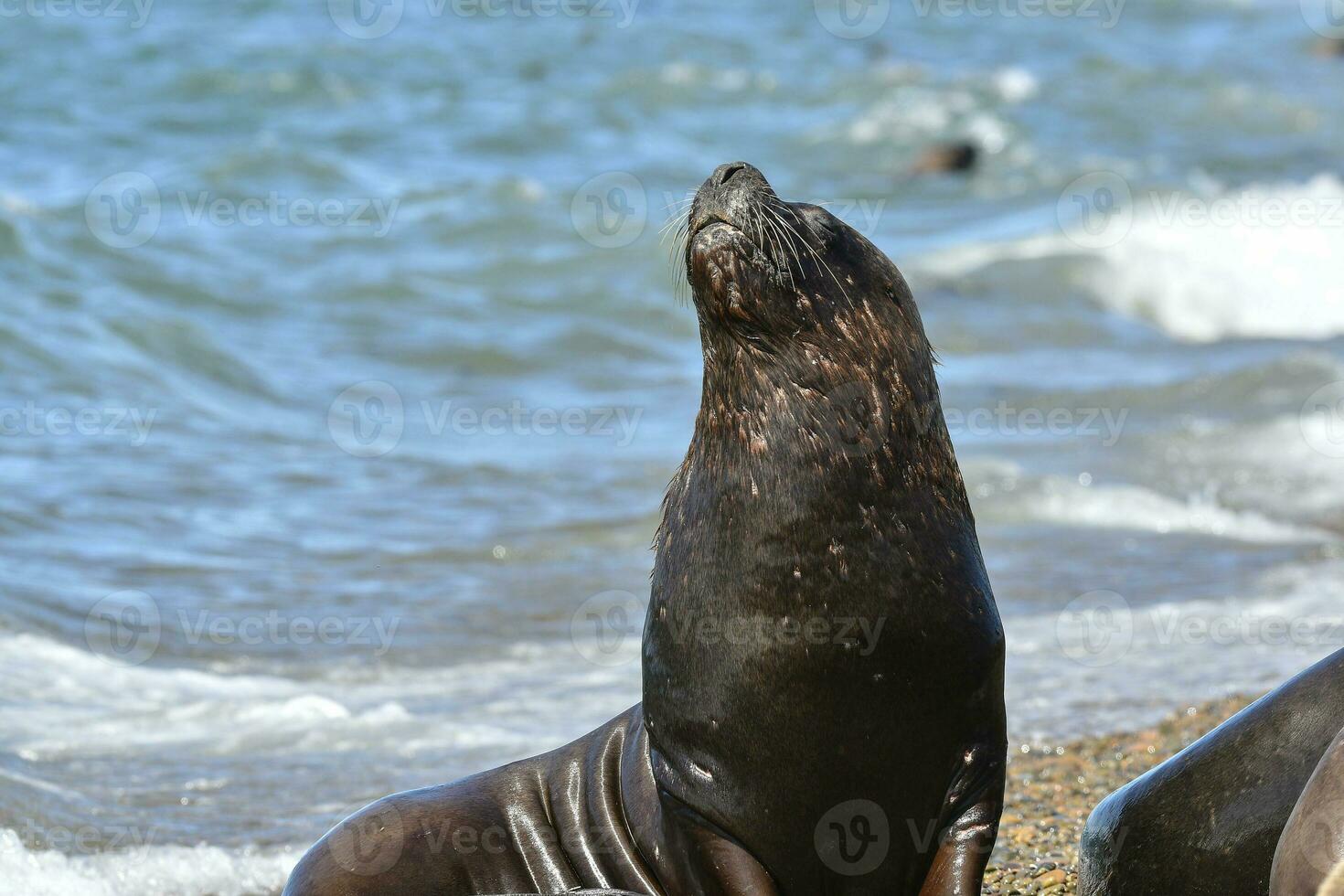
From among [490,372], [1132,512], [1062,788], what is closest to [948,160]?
[490,372]

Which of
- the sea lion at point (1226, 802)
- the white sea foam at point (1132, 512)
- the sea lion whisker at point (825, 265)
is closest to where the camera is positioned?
the sea lion at point (1226, 802)

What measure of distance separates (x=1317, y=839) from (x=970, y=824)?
3.04 feet

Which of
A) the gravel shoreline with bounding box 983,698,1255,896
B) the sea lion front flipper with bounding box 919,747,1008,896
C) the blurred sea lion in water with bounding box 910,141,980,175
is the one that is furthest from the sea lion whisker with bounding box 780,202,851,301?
the blurred sea lion in water with bounding box 910,141,980,175

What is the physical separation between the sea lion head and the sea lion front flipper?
0.77 metres

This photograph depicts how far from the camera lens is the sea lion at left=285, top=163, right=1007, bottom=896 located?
4012mm

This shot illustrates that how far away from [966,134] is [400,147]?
30.7 feet

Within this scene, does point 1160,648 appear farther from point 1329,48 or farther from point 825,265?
point 1329,48

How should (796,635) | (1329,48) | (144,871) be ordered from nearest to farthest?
(796,635) < (144,871) < (1329,48)

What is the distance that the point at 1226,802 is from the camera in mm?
4324

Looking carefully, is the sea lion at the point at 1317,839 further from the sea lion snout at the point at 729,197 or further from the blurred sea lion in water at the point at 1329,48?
the blurred sea lion in water at the point at 1329,48

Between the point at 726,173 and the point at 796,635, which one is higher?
the point at 726,173

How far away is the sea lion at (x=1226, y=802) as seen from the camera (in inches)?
165

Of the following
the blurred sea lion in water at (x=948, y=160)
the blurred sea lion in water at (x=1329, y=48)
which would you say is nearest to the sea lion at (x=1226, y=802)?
the blurred sea lion in water at (x=948, y=160)

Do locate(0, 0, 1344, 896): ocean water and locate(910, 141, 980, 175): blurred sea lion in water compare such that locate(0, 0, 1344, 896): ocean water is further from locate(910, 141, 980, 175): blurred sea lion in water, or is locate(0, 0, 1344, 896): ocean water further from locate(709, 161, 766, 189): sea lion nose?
A: locate(709, 161, 766, 189): sea lion nose
